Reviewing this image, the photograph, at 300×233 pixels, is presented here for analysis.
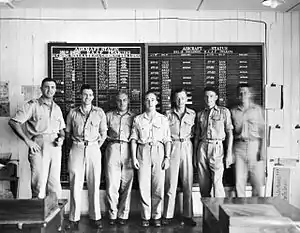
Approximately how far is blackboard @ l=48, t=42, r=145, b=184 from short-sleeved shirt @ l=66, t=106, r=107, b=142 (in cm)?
58

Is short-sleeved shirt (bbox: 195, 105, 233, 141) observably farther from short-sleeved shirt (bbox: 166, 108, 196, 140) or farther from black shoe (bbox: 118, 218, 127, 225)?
black shoe (bbox: 118, 218, 127, 225)

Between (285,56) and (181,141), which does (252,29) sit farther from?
(181,141)

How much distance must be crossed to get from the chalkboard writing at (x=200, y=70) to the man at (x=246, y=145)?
200mm

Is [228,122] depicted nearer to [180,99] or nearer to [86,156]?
[180,99]

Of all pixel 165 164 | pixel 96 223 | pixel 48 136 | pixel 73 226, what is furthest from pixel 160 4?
pixel 73 226

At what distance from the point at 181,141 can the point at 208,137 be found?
332 millimetres

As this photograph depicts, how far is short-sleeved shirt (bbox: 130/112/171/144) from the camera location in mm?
4863

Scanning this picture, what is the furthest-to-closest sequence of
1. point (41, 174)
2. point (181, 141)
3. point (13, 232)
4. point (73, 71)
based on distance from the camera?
point (73, 71) → point (181, 141) → point (41, 174) → point (13, 232)

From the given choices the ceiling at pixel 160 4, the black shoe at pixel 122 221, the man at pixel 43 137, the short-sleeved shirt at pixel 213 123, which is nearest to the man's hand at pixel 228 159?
the short-sleeved shirt at pixel 213 123

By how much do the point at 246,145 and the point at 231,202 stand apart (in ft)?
7.35

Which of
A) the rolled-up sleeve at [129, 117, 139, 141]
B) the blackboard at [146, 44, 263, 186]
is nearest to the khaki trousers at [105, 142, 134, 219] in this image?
the rolled-up sleeve at [129, 117, 139, 141]

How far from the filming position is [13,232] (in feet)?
8.29

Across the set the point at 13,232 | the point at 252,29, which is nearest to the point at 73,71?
the point at 252,29

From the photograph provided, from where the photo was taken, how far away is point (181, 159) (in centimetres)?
510
